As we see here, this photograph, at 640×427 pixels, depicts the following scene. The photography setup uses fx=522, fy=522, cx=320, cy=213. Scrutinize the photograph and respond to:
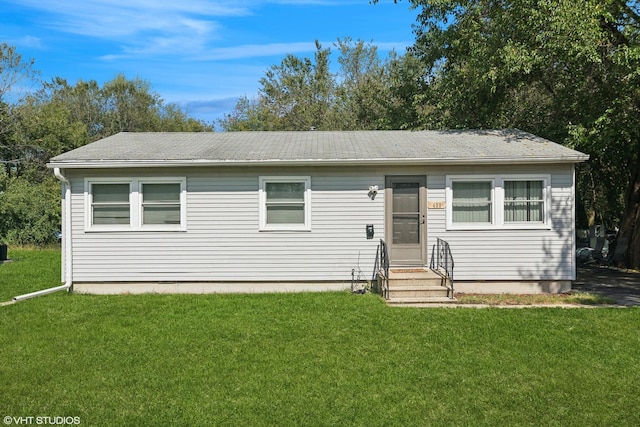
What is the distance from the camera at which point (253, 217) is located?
1039 centimetres

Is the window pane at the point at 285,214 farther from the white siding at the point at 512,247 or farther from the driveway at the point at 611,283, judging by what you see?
the driveway at the point at 611,283

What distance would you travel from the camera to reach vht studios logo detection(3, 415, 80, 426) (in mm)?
4406

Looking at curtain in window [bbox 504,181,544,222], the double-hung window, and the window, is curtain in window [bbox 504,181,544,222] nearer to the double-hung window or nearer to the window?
the window

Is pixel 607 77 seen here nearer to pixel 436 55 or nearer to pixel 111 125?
pixel 436 55

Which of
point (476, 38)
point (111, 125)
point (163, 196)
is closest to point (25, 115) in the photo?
point (111, 125)

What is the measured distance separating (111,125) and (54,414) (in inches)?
1473

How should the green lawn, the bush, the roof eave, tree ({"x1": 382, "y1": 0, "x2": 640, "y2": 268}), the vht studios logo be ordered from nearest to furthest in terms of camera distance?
the vht studios logo < the green lawn < the roof eave < tree ({"x1": 382, "y1": 0, "x2": 640, "y2": 268}) < the bush

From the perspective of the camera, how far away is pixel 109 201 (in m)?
10.4

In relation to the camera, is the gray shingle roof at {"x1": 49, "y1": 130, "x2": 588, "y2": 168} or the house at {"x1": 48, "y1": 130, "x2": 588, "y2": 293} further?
the house at {"x1": 48, "y1": 130, "x2": 588, "y2": 293}

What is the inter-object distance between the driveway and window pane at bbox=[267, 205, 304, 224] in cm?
608

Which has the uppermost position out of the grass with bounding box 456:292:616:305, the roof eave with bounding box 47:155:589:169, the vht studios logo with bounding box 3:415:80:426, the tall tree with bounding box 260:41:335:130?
the tall tree with bounding box 260:41:335:130

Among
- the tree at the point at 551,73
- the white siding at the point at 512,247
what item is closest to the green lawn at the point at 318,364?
the white siding at the point at 512,247

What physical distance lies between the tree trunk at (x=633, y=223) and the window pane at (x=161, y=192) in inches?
492

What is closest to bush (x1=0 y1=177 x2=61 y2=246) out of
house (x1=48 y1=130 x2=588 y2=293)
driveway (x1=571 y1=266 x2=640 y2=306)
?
house (x1=48 y1=130 x2=588 y2=293)
